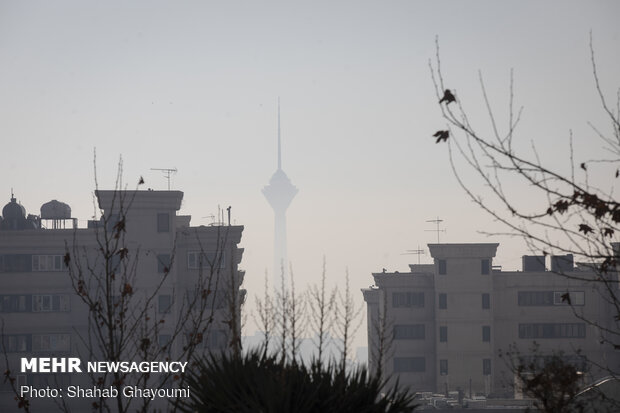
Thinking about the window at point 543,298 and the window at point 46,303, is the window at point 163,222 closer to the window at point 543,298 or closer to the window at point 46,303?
the window at point 46,303

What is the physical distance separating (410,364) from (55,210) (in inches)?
1444

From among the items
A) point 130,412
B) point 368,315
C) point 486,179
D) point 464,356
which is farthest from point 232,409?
point 368,315

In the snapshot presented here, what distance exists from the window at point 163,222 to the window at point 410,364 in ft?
103

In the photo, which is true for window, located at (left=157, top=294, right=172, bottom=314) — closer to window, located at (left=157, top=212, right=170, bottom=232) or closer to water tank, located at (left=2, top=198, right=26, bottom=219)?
window, located at (left=157, top=212, right=170, bottom=232)

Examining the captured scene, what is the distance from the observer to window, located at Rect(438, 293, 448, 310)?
3438 inches

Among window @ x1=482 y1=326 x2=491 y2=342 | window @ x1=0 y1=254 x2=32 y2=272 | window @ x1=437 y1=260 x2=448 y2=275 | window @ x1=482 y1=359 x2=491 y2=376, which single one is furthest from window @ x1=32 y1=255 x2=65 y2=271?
window @ x1=482 y1=359 x2=491 y2=376

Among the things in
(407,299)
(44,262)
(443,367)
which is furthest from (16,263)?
(443,367)

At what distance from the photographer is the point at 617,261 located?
1021 cm

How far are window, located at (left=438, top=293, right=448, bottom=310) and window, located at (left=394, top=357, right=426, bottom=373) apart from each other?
579 centimetres

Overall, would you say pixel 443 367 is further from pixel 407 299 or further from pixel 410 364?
pixel 407 299

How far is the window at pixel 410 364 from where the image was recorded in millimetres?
89062

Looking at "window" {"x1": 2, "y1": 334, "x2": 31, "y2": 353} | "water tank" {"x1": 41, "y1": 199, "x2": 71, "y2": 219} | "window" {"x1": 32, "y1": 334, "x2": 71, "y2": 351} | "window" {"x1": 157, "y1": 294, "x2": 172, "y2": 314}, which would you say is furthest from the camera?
"water tank" {"x1": 41, "y1": 199, "x2": 71, "y2": 219}

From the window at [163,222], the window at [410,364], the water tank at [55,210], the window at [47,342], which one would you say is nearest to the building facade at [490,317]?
the window at [410,364]

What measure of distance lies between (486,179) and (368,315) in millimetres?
106161
